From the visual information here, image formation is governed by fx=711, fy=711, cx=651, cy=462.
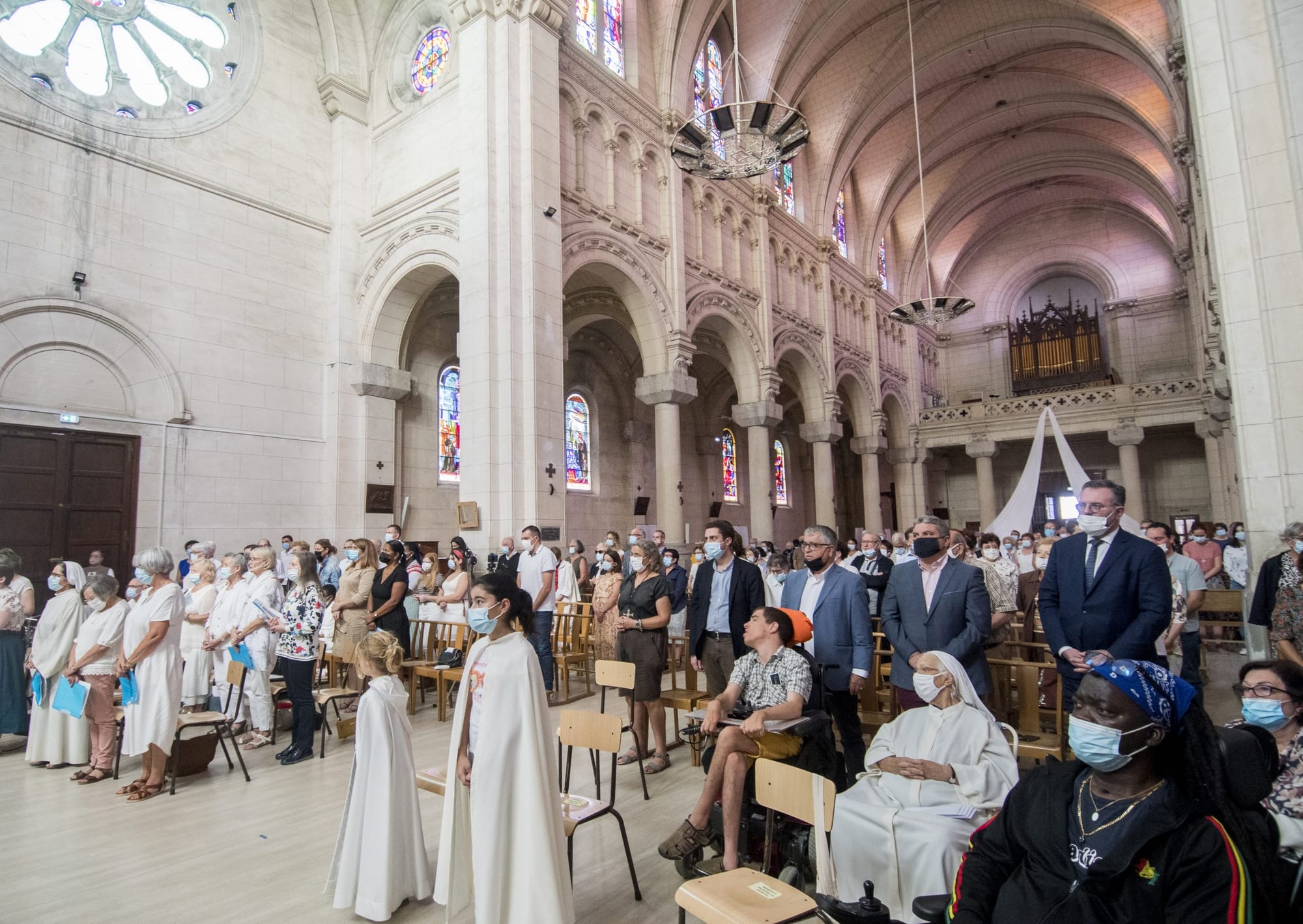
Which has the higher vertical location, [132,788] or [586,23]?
[586,23]

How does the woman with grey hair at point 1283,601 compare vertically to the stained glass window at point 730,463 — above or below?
below

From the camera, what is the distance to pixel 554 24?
1061 cm

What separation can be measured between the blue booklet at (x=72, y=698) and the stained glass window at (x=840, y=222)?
Answer: 19273mm

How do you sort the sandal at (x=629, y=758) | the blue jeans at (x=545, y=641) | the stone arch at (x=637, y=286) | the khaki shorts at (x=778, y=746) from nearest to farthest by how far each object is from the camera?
the khaki shorts at (x=778, y=746)
the sandal at (x=629, y=758)
the blue jeans at (x=545, y=641)
the stone arch at (x=637, y=286)

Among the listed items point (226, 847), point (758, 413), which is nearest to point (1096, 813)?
point (226, 847)

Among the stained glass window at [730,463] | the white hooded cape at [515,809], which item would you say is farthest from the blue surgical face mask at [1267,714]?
the stained glass window at [730,463]

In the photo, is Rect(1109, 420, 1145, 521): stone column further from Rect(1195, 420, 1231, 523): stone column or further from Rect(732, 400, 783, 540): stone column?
Rect(732, 400, 783, 540): stone column

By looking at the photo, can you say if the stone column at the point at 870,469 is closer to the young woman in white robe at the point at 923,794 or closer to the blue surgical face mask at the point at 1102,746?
the young woman in white robe at the point at 923,794

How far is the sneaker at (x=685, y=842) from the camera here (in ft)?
10.8

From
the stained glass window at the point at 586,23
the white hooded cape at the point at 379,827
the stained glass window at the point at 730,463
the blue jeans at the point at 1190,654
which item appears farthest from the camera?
the stained glass window at the point at 730,463

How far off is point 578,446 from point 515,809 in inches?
535

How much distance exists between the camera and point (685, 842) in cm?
329

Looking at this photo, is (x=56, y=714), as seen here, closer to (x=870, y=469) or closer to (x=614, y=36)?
(x=614, y=36)

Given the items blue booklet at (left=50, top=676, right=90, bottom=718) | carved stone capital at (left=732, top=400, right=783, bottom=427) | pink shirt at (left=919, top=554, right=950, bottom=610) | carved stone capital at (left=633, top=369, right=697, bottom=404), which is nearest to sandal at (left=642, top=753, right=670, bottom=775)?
pink shirt at (left=919, top=554, right=950, bottom=610)
